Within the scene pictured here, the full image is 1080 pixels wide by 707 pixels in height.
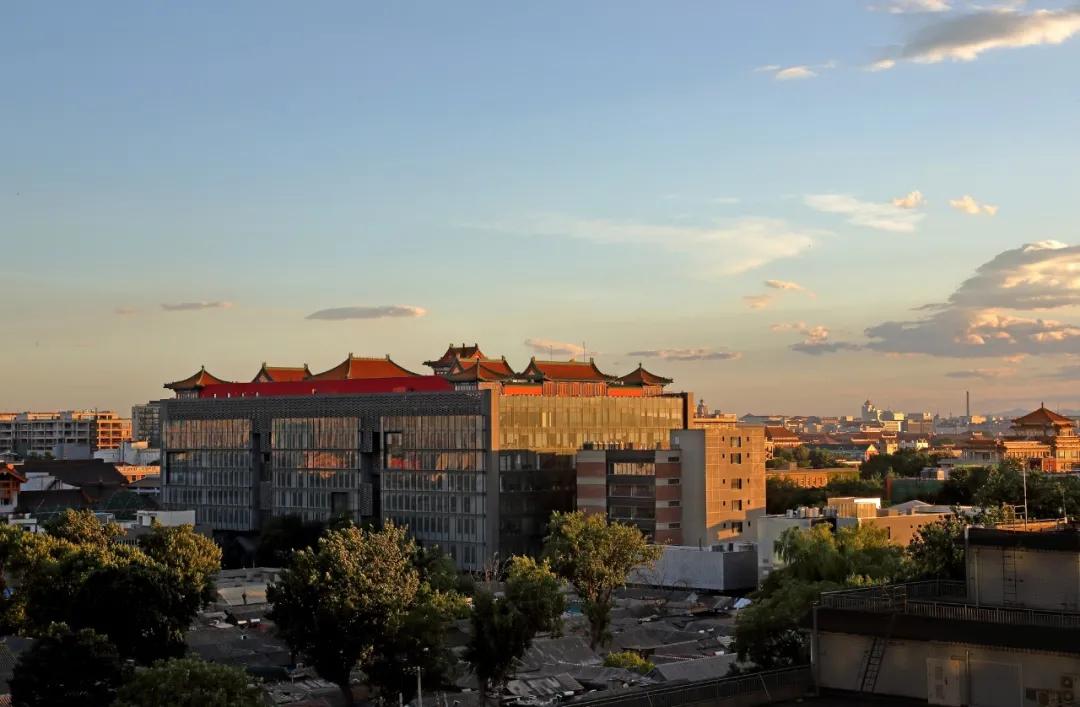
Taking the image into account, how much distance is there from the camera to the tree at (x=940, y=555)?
1912 inches

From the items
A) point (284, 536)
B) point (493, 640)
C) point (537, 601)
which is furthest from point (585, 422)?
point (493, 640)

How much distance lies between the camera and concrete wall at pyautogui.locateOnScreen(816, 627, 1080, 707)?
88.4 feet

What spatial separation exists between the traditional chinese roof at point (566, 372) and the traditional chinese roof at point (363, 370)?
15.9 meters

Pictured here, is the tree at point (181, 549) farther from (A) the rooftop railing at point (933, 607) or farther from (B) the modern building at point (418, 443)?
(A) the rooftop railing at point (933, 607)

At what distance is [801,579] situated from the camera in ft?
221

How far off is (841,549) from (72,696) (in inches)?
1777

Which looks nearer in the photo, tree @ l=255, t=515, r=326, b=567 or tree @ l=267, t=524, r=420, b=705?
tree @ l=267, t=524, r=420, b=705

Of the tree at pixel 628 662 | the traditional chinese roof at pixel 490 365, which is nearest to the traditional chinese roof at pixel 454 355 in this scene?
the traditional chinese roof at pixel 490 365

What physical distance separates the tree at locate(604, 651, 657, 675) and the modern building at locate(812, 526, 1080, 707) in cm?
3433

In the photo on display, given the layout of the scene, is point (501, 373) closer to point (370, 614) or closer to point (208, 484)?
point (208, 484)

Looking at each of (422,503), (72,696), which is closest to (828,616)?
(72,696)

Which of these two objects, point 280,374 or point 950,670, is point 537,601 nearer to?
point 950,670

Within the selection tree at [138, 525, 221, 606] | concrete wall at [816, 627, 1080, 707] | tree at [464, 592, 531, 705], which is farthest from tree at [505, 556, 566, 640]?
concrete wall at [816, 627, 1080, 707]

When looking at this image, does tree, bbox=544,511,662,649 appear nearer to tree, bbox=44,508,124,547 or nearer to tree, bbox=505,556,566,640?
tree, bbox=505,556,566,640
